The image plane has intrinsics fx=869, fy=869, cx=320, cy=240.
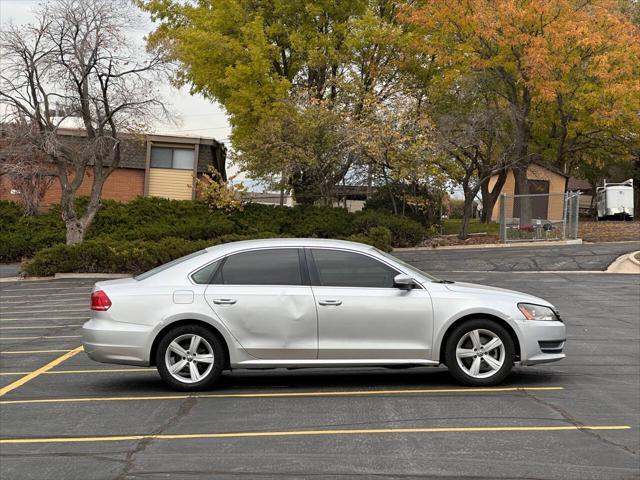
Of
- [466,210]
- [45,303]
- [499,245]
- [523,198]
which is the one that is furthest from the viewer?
[523,198]

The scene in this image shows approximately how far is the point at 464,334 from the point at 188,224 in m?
25.8

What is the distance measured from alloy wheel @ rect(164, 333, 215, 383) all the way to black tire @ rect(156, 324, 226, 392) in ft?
0.04

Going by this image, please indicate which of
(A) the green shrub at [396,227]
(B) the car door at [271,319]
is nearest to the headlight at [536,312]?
(B) the car door at [271,319]

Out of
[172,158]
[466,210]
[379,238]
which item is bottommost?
[379,238]

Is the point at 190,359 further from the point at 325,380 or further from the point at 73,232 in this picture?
the point at 73,232

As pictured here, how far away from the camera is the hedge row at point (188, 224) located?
32344mm

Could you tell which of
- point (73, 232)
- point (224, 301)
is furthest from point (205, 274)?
point (73, 232)

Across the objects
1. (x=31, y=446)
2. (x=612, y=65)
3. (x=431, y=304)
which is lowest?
(x=31, y=446)

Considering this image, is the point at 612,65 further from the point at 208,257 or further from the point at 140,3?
the point at 208,257

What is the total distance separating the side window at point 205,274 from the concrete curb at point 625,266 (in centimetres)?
1881

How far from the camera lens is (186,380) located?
8.85 metres

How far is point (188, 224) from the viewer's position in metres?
33.8

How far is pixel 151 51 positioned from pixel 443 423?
2195cm

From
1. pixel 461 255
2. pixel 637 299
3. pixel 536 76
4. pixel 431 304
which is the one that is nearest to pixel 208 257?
pixel 431 304
